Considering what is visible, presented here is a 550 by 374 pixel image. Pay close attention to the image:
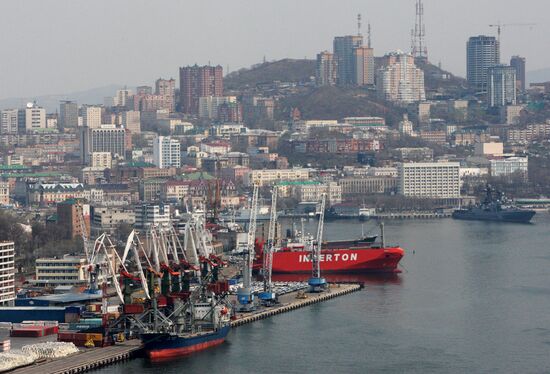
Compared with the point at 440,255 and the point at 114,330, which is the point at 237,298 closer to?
the point at 114,330

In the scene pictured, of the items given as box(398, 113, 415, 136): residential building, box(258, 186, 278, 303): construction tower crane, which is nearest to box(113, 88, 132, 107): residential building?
box(398, 113, 415, 136): residential building

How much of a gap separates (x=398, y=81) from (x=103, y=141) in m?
19.4

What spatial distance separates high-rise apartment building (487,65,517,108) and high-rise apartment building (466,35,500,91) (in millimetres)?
4084

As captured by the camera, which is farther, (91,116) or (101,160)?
(91,116)

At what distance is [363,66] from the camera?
75312mm

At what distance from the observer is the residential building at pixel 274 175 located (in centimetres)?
4812

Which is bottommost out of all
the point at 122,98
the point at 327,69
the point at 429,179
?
the point at 429,179

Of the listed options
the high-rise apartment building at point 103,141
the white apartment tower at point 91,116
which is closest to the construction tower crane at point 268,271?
the high-rise apartment building at point 103,141

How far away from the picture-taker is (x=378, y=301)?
71.5 ft

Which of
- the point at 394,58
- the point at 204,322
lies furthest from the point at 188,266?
the point at 394,58

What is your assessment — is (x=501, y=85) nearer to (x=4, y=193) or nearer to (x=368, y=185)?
(x=368, y=185)

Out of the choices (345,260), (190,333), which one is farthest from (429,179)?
(190,333)

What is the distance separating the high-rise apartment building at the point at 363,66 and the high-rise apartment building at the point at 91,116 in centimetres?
1251

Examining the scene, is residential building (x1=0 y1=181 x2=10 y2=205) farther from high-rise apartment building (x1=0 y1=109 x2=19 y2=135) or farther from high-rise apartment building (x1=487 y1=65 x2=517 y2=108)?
high-rise apartment building (x1=487 y1=65 x2=517 y2=108)
